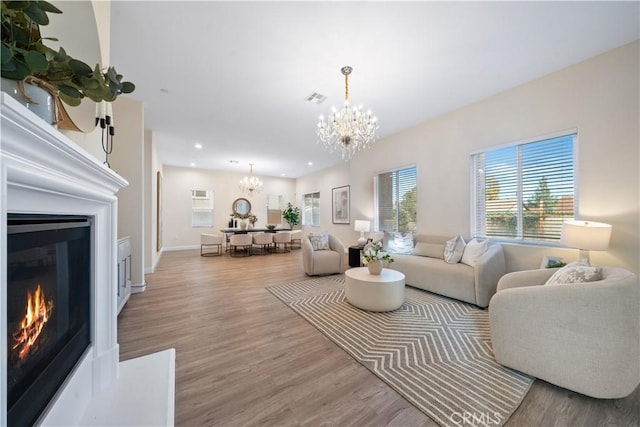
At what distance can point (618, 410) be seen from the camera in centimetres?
144

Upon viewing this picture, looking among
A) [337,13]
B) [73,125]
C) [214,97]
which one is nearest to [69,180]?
[73,125]

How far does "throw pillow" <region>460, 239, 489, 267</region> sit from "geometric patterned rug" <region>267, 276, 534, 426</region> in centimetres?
59

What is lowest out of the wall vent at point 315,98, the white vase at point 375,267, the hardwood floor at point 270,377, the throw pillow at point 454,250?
the hardwood floor at point 270,377

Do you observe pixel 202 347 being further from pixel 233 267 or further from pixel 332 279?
pixel 233 267

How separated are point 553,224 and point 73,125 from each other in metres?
4.77

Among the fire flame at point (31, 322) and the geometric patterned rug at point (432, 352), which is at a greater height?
the fire flame at point (31, 322)

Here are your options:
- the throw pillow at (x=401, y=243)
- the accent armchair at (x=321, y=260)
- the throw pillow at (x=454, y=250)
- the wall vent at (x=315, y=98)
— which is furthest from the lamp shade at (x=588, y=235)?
the wall vent at (x=315, y=98)

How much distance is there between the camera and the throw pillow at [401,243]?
14.1ft

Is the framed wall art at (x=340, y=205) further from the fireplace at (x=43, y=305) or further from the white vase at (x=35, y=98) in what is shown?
the white vase at (x=35, y=98)

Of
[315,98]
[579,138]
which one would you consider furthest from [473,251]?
[315,98]

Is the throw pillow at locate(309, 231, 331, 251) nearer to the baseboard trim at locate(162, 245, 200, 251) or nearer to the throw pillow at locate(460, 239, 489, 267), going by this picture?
the throw pillow at locate(460, 239, 489, 267)

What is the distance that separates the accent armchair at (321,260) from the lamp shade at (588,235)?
10.5 ft

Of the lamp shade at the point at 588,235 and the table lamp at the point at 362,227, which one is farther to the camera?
the table lamp at the point at 362,227

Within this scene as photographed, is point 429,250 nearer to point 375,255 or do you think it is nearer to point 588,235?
point 375,255
